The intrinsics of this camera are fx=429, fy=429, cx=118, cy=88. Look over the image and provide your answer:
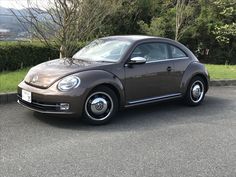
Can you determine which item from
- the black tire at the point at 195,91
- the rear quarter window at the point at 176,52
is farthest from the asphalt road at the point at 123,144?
the rear quarter window at the point at 176,52

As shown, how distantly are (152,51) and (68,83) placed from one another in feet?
6.27

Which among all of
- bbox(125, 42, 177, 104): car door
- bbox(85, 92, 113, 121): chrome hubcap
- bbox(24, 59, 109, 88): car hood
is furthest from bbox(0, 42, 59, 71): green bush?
bbox(85, 92, 113, 121): chrome hubcap

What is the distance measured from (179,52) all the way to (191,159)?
3324 mm

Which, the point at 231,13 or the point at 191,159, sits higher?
the point at 231,13

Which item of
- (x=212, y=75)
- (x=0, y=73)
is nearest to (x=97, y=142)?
(x=0, y=73)

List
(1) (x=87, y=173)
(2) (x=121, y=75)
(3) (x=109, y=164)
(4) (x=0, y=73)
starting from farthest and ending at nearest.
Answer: (4) (x=0, y=73)
(2) (x=121, y=75)
(3) (x=109, y=164)
(1) (x=87, y=173)

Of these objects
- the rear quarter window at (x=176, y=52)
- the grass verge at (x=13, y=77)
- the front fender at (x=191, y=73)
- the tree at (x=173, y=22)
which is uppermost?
the tree at (x=173, y=22)

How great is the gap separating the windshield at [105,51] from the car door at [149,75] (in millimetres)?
219

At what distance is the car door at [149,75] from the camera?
699 centimetres

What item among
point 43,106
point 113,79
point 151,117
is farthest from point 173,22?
point 43,106

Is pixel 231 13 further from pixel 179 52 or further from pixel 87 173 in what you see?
pixel 87 173

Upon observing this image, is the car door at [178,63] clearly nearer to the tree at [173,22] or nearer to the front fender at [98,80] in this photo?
the front fender at [98,80]

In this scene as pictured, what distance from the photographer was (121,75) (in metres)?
6.84

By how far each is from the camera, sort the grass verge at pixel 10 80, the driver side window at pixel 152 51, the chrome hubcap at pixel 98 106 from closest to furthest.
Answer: the chrome hubcap at pixel 98 106
the driver side window at pixel 152 51
the grass verge at pixel 10 80
